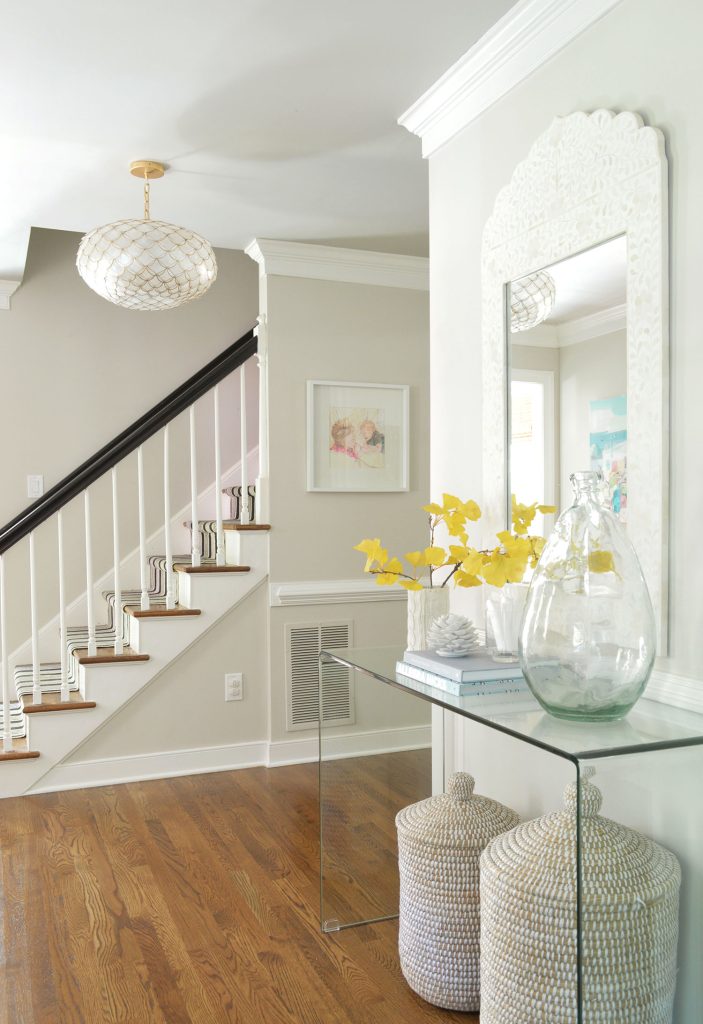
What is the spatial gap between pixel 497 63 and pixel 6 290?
309cm

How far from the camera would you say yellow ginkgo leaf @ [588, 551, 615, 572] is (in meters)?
1.64

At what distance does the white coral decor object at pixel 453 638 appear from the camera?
6.86 feet

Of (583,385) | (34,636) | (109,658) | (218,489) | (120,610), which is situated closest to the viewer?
(583,385)

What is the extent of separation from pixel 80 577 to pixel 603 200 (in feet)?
11.8

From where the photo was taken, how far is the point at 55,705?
371cm

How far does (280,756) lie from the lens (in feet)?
13.5

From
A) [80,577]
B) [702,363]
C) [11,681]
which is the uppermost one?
[702,363]

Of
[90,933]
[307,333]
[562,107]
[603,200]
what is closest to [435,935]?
[90,933]

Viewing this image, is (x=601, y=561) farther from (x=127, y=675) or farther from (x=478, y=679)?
(x=127, y=675)

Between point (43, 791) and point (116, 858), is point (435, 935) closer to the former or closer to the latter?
point (116, 858)

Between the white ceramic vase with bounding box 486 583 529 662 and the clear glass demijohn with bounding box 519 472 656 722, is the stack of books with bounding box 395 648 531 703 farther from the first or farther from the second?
the clear glass demijohn with bounding box 519 472 656 722

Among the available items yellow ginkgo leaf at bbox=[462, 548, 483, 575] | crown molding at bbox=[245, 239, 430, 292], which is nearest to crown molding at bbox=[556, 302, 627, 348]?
yellow ginkgo leaf at bbox=[462, 548, 483, 575]

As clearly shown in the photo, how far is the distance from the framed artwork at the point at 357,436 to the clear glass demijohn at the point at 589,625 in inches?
101

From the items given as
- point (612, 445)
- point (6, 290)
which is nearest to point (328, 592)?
point (6, 290)
